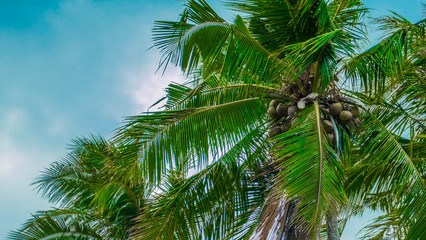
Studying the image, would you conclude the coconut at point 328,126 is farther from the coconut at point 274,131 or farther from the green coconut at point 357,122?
the coconut at point 274,131

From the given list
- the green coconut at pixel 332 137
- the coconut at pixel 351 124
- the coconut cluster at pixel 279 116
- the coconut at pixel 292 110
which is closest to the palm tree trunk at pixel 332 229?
the green coconut at pixel 332 137

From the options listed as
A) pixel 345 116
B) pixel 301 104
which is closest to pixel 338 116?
pixel 345 116

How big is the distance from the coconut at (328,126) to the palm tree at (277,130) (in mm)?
11

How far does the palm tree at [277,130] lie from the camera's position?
15.4ft

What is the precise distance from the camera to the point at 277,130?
17.9ft

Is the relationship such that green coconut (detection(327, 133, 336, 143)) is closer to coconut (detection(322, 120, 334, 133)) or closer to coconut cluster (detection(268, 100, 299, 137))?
coconut (detection(322, 120, 334, 133))

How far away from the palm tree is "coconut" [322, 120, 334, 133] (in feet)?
0.04

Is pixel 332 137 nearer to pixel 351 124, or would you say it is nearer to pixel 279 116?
pixel 351 124

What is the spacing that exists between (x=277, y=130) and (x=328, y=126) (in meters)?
0.64

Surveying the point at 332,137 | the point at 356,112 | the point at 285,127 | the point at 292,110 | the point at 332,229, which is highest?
the point at 292,110

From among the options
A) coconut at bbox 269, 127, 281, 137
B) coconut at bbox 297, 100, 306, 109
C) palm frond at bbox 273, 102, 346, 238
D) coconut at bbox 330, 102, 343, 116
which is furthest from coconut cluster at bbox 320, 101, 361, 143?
coconut at bbox 269, 127, 281, 137

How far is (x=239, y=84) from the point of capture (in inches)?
246

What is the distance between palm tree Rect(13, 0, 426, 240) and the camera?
15.4ft

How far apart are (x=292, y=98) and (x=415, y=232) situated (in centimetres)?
198
